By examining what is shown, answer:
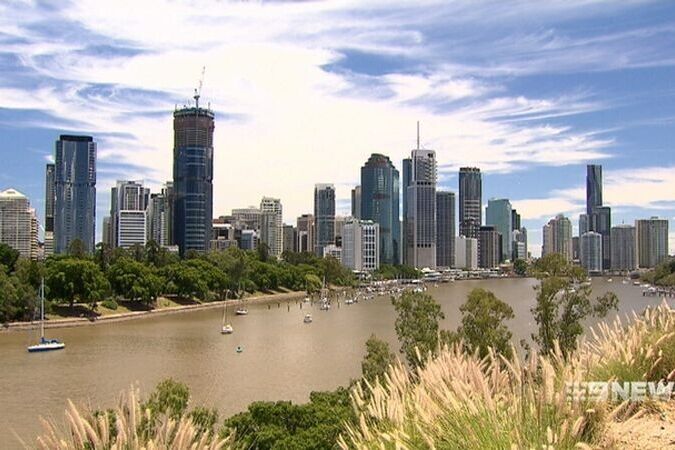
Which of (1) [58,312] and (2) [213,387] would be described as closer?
(2) [213,387]

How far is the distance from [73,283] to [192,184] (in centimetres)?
13538

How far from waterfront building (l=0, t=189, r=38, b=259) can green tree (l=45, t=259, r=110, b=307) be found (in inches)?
4385

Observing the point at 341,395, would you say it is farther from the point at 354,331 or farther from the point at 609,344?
the point at 354,331

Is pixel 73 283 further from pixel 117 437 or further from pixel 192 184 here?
pixel 192 184

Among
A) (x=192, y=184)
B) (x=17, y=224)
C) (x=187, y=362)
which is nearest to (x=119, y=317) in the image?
(x=187, y=362)

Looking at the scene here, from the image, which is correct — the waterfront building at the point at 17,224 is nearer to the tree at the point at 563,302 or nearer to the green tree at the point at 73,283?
the green tree at the point at 73,283

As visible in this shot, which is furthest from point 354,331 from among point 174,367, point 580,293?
point 580,293

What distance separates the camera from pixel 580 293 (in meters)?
27.0

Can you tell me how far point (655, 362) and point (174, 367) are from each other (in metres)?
30.9

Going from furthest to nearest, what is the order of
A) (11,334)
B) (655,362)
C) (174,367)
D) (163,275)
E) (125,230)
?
(125,230), (163,275), (11,334), (174,367), (655,362)

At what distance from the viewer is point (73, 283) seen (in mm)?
57750

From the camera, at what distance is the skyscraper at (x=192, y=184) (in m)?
188

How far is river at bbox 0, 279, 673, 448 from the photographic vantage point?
27.2 metres

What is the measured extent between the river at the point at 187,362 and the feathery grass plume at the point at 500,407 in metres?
17.6
